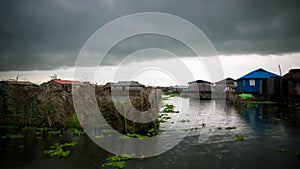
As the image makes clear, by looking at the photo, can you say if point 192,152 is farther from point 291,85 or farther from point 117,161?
point 291,85

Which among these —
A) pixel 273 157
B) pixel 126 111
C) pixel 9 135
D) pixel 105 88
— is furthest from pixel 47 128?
pixel 273 157

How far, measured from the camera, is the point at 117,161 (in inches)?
264

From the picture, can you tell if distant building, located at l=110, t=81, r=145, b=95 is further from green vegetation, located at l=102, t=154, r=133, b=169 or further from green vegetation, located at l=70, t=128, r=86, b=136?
green vegetation, located at l=102, t=154, r=133, b=169

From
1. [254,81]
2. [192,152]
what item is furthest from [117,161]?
[254,81]

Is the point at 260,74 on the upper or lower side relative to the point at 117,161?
upper

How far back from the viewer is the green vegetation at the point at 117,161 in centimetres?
628

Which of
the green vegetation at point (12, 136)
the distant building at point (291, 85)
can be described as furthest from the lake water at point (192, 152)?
the distant building at point (291, 85)

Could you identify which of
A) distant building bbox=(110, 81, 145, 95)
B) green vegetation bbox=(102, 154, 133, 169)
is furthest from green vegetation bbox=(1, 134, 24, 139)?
green vegetation bbox=(102, 154, 133, 169)

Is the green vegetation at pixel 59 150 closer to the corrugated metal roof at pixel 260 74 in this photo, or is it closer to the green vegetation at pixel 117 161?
the green vegetation at pixel 117 161

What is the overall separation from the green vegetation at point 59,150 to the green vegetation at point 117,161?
157 centimetres

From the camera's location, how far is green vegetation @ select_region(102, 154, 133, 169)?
628cm

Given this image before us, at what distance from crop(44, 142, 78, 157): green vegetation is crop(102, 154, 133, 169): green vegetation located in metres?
1.57

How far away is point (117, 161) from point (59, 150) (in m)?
2.36

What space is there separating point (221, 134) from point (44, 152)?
7454mm
